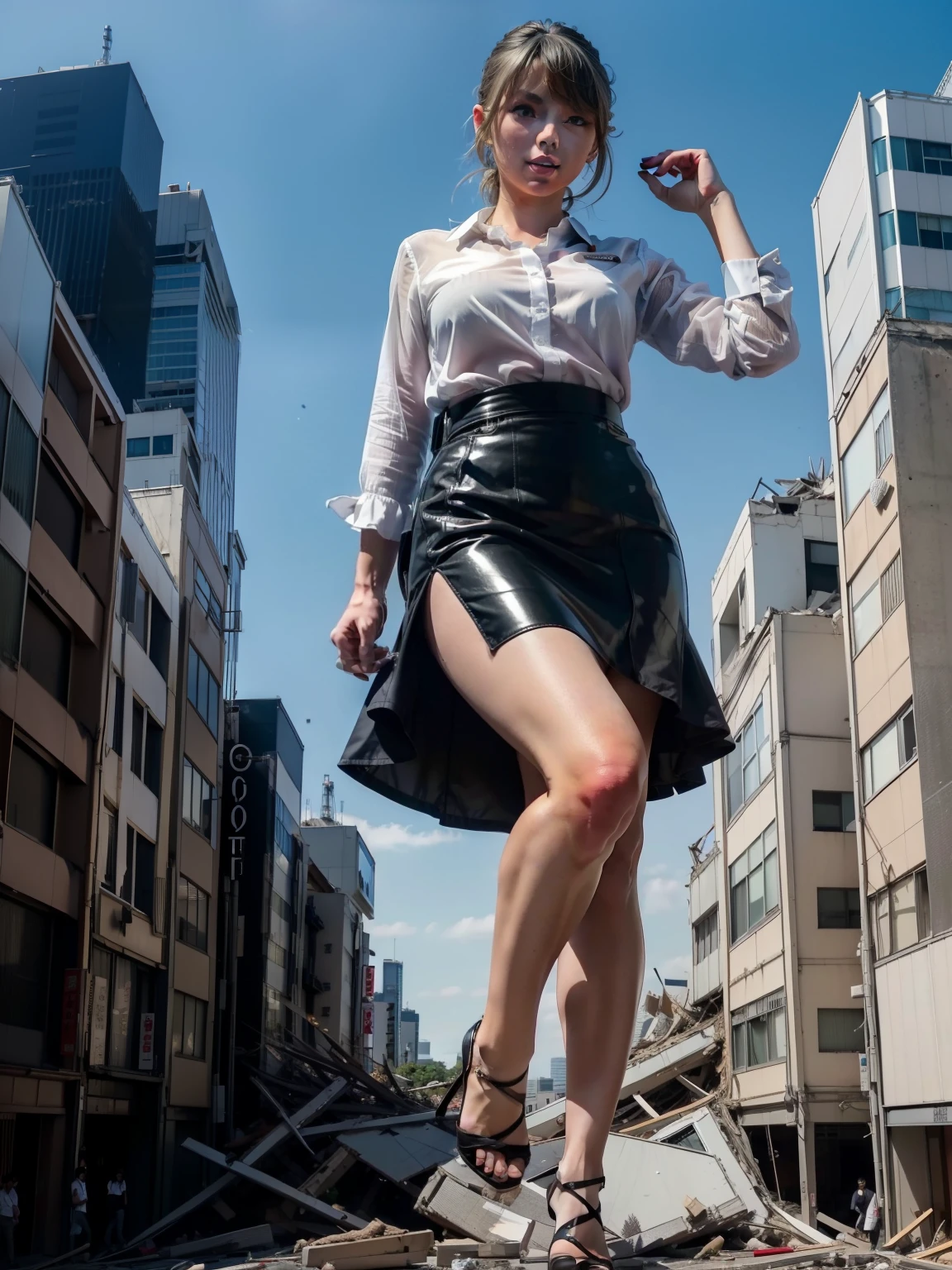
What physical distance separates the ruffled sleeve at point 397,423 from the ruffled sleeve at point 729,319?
0.55 metres

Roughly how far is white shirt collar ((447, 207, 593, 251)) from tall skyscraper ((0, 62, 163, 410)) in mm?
129551

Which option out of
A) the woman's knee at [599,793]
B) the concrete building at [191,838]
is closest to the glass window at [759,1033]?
the concrete building at [191,838]

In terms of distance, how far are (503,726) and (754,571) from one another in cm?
3970

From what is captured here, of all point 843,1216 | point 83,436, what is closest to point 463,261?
point 83,436

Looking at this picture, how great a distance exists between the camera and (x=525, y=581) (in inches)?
105

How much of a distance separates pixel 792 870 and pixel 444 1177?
15.7m

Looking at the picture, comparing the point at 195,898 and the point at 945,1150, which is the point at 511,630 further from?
the point at 195,898

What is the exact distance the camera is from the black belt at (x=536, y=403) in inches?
115

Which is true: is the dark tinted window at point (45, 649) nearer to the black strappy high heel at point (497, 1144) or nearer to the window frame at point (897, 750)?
the window frame at point (897, 750)

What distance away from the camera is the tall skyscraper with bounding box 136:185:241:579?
480 ft

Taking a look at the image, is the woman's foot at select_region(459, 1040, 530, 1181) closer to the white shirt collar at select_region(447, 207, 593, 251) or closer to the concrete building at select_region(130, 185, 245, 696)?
the white shirt collar at select_region(447, 207, 593, 251)

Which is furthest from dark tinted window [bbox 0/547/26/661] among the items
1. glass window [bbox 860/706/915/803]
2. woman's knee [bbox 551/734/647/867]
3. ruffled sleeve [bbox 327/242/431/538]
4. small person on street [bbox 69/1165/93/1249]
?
woman's knee [bbox 551/734/647/867]

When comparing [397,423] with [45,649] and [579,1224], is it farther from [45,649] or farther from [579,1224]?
[45,649]

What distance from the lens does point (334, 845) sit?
87.2 m
